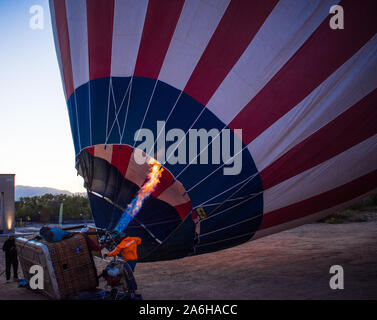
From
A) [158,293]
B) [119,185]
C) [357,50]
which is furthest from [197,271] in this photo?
[357,50]

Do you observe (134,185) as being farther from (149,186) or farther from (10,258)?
(10,258)

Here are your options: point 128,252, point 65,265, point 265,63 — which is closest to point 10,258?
point 65,265

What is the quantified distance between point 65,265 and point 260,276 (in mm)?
3068

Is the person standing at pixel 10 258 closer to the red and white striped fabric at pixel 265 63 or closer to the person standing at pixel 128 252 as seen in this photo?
the person standing at pixel 128 252

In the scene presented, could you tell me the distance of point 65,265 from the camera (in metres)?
4.02

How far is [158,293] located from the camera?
4531mm

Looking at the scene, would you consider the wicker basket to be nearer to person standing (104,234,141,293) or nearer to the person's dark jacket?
person standing (104,234,141,293)

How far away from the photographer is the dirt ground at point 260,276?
4.27 m

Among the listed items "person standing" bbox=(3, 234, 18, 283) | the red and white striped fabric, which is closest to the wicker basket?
"person standing" bbox=(3, 234, 18, 283)

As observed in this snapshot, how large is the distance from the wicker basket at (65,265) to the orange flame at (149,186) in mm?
1056

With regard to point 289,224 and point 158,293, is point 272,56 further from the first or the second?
point 158,293

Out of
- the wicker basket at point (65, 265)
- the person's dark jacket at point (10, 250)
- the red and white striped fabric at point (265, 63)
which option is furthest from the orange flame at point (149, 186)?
the person's dark jacket at point (10, 250)

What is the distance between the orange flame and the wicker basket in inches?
41.6
